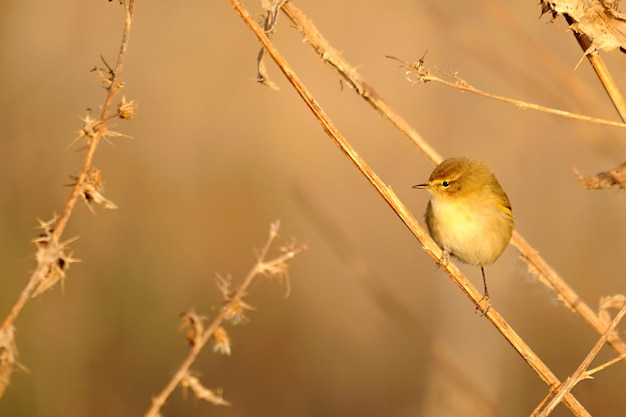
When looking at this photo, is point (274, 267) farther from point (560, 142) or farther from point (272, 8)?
point (560, 142)

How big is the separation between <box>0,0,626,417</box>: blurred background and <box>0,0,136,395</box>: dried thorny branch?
284 cm

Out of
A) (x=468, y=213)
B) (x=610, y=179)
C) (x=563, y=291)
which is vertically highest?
(x=468, y=213)

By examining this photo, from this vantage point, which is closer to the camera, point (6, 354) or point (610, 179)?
point (6, 354)

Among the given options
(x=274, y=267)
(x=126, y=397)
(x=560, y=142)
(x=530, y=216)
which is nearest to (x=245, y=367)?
(x=126, y=397)

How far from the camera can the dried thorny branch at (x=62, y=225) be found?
140 cm

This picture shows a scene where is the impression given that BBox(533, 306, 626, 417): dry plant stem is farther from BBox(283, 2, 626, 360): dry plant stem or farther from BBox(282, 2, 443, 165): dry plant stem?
BBox(282, 2, 443, 165): dry plant stem

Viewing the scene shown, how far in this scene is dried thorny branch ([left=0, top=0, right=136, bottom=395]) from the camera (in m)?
1.40

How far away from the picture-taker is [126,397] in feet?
16.1

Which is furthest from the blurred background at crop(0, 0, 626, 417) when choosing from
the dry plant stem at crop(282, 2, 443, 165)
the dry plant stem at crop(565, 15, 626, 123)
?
the dry plant stem at crop(565, 15, 626, 123)

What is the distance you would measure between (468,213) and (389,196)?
4.72 ft

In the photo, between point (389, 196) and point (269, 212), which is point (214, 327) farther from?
point (269, 212)

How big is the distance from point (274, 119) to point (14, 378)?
11.0 feet

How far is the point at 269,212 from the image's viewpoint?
7.11 metres

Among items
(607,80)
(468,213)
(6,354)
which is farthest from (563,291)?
(6,354)
